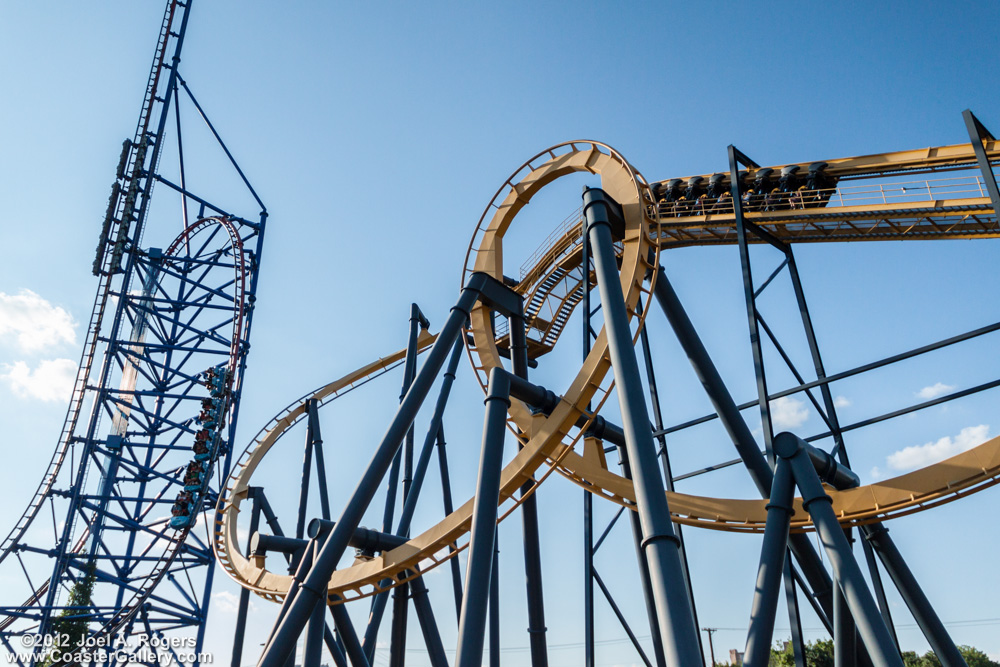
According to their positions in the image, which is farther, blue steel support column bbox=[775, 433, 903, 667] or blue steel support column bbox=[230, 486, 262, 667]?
blue steel support column bbox=[230, 486, 262, 667]

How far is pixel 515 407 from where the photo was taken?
28.4 feet

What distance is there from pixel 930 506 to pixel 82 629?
56.5ft

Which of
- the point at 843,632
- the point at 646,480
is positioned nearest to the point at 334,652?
the point at 646,480

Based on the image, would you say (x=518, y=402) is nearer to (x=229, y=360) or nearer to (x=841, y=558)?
(x=841, y=558)

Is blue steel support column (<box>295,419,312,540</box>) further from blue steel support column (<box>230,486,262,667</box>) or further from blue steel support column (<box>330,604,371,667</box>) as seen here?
blue steel support column (<box>330,604,371,667</box>)

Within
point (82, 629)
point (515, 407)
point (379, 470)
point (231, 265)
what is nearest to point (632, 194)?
point (515, 407)

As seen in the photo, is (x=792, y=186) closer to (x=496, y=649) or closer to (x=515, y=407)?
(x=515, y=407)

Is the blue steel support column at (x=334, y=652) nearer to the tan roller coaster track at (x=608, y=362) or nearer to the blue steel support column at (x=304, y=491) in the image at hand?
the tan roller coaster track at (x=608, y=362)

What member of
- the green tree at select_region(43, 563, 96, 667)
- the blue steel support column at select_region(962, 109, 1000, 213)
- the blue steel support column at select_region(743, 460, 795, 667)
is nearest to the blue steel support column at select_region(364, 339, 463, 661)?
the blue steel support column at select_region(743, 460, 795, 667)

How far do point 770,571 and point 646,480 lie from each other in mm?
1124

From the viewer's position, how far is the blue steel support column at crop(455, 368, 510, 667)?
556 centimetres

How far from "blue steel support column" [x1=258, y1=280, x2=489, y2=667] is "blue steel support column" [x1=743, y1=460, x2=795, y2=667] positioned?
3.40m

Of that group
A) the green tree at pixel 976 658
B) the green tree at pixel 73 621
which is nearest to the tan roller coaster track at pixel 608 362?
the green tree at pixel 73 621

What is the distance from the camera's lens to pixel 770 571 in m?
5.42
